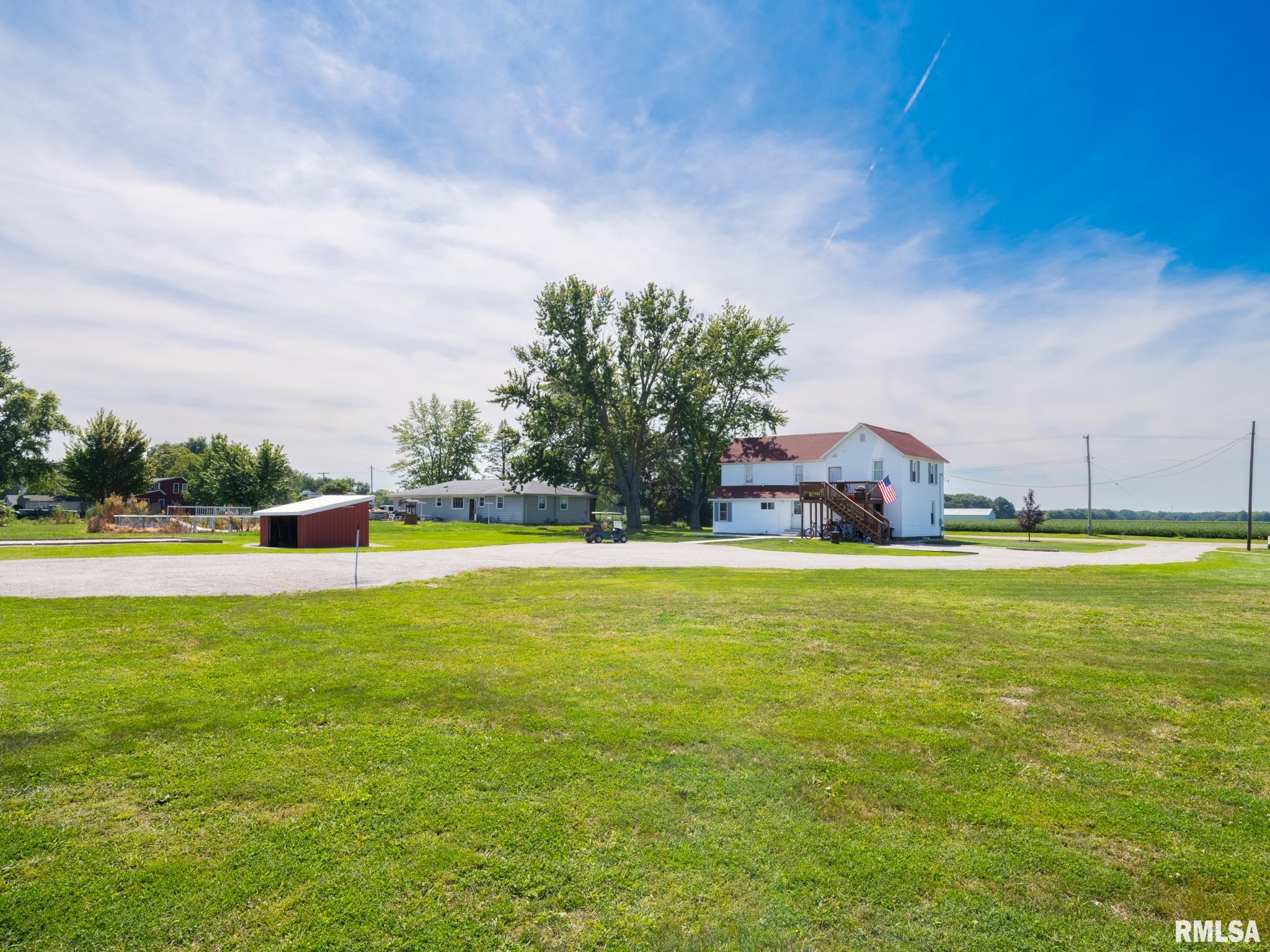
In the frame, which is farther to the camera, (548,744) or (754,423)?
(754,423)

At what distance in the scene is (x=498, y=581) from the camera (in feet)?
53.2

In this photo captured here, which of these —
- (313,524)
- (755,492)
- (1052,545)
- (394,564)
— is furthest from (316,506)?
(1052,545)

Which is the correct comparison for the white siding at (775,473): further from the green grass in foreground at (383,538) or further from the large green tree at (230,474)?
the large green tree at (230,474)

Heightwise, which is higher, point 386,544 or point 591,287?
point 591,287

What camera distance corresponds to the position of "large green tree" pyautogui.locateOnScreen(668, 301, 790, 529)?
54.3m

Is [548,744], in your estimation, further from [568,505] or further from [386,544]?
[568,505]

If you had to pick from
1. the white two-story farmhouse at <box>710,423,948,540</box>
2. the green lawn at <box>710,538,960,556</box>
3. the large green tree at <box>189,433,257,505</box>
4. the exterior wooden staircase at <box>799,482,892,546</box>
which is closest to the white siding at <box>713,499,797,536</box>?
the white two-story farmhouse at <box>710,423,948,540</box>

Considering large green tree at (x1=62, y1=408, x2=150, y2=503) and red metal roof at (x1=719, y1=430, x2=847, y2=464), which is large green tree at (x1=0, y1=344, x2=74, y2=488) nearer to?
large green tree at (x1=62, y1=408, x2=150, y2=503)

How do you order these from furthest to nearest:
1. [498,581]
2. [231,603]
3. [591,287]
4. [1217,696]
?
[591,287] < [498,581] < [231,603] < [1217,696]

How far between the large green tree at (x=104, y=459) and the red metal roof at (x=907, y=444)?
50259mm

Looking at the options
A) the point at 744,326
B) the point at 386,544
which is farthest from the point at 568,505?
the point at 386,544

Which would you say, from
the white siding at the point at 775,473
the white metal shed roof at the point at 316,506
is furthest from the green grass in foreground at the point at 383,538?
the white siding at the point at 775,473

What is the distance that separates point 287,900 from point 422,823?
890mm

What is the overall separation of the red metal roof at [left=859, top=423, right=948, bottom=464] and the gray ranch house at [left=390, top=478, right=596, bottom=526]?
98.2ft
